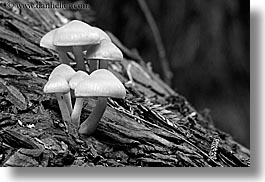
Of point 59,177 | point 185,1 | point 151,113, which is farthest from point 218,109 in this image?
point 59,177

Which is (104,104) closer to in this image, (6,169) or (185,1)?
(6,169)

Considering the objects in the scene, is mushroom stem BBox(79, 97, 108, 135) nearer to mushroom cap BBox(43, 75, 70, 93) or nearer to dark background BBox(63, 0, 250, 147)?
mushroom cap BBox(43, 75, 70, 93)

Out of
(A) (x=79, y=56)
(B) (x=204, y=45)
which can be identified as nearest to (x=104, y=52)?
(A) (x=79, y=56)

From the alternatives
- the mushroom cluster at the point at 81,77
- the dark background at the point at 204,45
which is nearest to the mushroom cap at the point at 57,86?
the mushroom cluster at the point at 81,77

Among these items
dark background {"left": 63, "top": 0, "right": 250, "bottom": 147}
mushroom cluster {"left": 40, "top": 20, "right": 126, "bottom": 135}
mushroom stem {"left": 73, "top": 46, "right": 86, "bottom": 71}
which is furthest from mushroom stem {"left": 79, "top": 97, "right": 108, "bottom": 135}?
dark background {"left": 63, "top": 0, "right": 250, "bottom": 147}

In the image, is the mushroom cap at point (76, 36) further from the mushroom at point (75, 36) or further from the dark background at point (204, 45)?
the dark background at point (204, 45)
